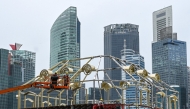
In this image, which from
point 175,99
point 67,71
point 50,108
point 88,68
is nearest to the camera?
point 50,108

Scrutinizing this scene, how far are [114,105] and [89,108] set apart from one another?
3577mm

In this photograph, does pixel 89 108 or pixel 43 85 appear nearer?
pixel 89 108

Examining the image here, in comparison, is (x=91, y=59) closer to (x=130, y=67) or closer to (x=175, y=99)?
(x=130, y=67)

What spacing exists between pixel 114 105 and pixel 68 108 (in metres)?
6.00

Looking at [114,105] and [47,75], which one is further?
[47,75]

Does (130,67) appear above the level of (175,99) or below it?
above

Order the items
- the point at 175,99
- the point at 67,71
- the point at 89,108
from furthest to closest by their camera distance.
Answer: the point at 175,99, the point at 67,71, the point at 89,108

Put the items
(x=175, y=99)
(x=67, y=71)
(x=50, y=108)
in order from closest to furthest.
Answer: (x=50, y=108) < (x=67, y=71) < (x=175, y=99)

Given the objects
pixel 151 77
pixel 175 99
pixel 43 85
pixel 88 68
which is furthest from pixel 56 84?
pixel 175 99

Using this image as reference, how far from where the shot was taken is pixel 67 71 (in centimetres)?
6494

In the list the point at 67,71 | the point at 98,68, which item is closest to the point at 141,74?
the point at 98,68

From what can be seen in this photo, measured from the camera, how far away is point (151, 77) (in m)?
65.2

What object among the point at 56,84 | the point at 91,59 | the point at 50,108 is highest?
the point at 91,59

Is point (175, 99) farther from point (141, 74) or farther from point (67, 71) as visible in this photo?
point (67, 71)
